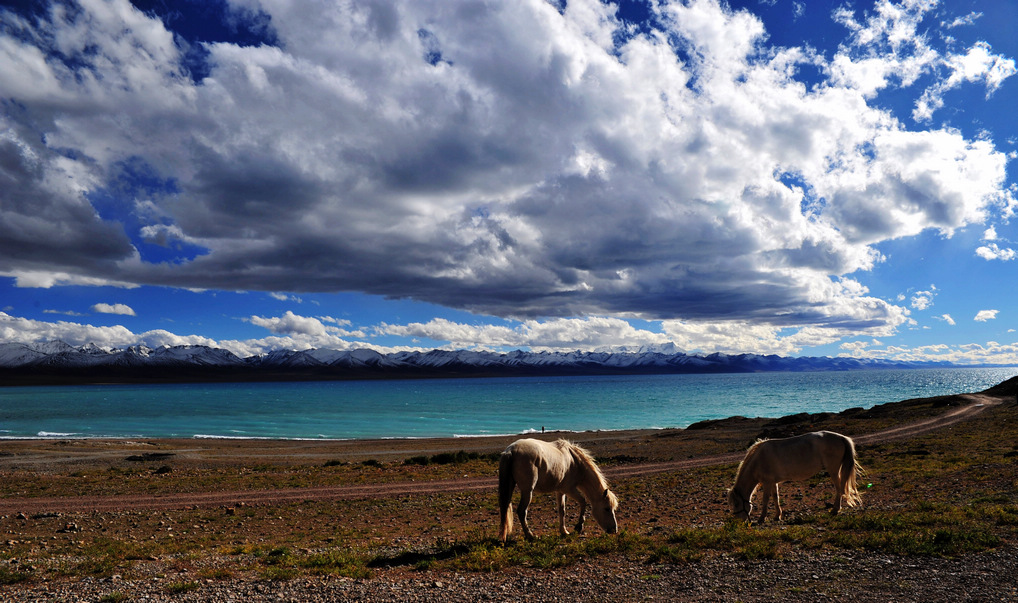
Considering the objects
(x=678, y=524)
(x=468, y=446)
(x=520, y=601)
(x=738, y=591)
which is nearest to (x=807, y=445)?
(x=678, y=524)

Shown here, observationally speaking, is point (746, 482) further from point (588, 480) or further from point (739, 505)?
point (588, 480)

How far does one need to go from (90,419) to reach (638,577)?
10514cm

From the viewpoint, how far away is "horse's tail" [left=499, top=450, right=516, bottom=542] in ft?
33.9

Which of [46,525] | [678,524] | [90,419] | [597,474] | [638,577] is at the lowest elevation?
[90,419]

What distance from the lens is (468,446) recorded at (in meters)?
47.2

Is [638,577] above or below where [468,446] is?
above

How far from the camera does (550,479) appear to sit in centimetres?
1087

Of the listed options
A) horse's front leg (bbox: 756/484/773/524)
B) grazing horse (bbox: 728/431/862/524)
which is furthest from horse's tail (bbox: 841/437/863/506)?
horse's front leg (bbox: 756/484/773/524)

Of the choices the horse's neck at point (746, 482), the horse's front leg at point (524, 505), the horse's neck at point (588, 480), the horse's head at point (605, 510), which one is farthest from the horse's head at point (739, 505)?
the horse's front leg at point (524, 505)

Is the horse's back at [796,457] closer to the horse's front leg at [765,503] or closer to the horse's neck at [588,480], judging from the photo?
the horse's front leg at [765,503]

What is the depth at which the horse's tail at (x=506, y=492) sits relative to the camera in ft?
33.9

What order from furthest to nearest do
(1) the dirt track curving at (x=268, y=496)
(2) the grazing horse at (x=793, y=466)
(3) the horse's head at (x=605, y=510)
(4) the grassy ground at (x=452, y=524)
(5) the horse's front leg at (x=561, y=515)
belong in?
(1) the dirt track curving at (x=268, y=496) → (2) the grazing horse at (x=793, y=466) → (3) the horse's head at (x=605, y=510) → (5) the horse's front leg at (x=561, y=515) → (4) the grassy ground at (x=452, y=524)

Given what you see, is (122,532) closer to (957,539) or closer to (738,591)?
(738,591)

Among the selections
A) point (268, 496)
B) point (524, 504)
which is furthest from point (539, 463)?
point (268, 496)
